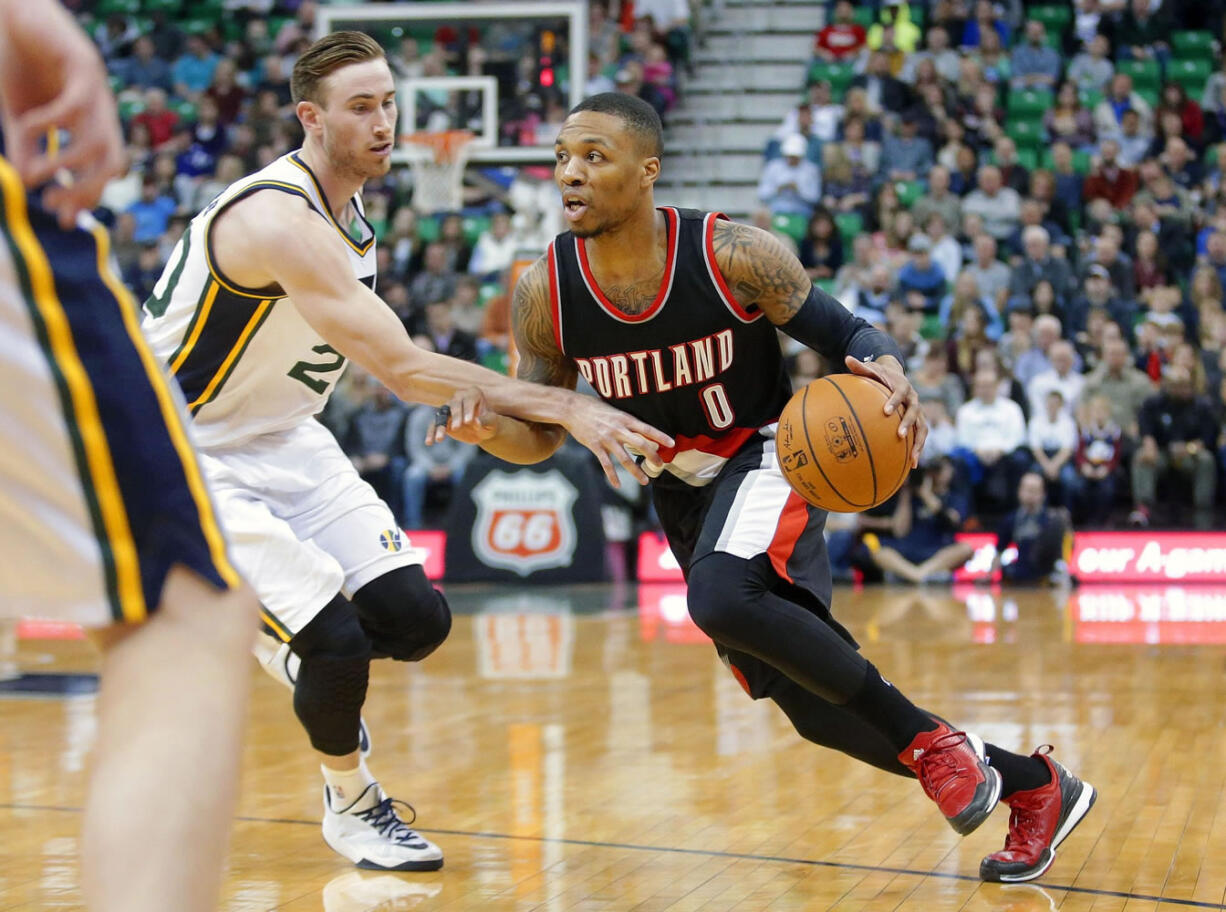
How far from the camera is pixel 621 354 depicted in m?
3.98

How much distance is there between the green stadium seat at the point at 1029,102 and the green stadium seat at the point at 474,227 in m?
5.83

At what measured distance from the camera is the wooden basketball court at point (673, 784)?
144 inches

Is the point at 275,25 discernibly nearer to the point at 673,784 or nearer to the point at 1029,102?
the point at 1029,102

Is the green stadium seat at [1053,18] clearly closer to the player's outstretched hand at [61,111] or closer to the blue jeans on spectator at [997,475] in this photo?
the blue jeans on spectator at [997,475]

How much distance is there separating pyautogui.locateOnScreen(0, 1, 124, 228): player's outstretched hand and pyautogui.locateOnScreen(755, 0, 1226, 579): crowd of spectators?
10903mm

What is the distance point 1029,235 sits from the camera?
13938 mm

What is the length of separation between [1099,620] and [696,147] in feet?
29.5

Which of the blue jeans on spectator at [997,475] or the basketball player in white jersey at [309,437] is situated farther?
the blue jeans on spectator at [997,475]

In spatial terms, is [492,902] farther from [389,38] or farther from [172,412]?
[389,38]

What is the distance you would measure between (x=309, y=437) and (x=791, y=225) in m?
11.7

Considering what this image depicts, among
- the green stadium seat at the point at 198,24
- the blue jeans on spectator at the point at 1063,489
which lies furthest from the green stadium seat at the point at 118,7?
the blue jeans on spectator at the point at 1063,489

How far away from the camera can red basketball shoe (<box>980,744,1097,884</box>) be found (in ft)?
12.2

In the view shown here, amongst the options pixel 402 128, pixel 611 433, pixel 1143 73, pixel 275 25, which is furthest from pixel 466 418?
pixel 275 25

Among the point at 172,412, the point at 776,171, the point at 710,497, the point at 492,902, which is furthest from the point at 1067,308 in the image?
the point at 172,412
